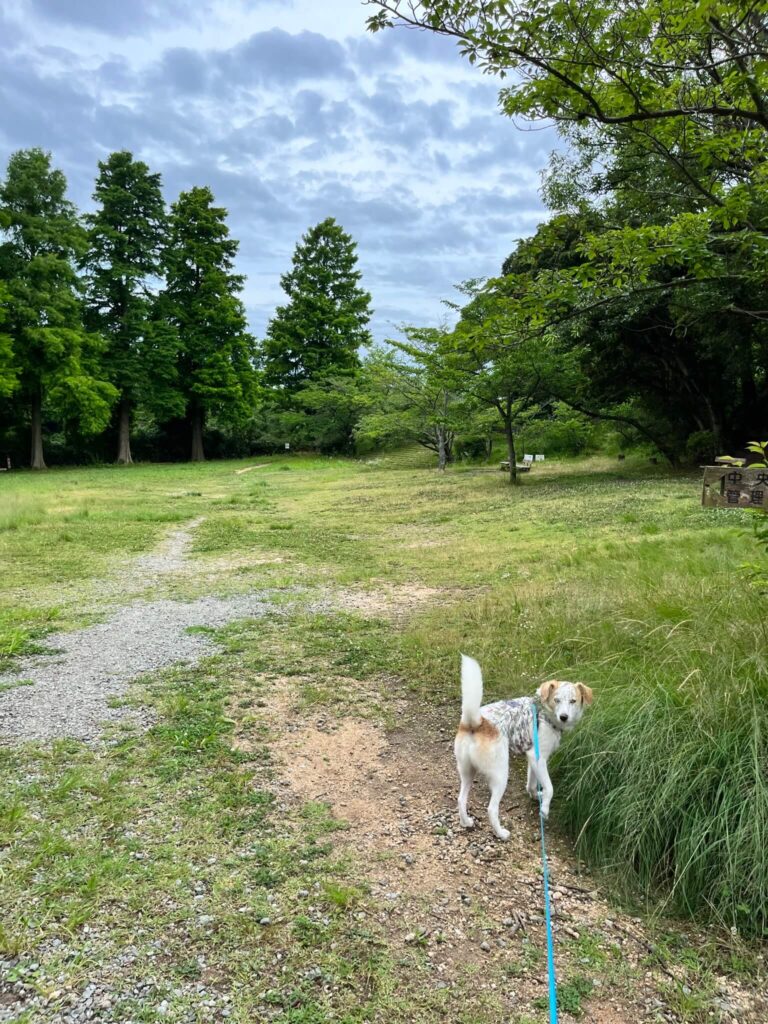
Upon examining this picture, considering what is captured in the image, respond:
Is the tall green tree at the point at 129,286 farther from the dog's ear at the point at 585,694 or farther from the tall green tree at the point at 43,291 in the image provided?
the dog's ear at the point at 585,694

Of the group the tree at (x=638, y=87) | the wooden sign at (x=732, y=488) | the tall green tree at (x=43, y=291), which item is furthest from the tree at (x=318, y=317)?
the tree at (x=638, y=87)

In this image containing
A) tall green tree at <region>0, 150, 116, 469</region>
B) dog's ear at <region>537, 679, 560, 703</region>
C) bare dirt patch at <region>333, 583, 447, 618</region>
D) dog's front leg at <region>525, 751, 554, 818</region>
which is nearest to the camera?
dog's front leg at <region>525, 751, 554, 818</region>

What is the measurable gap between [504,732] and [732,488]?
27.1ft

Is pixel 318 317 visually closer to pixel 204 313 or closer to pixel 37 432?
pixel 204 313

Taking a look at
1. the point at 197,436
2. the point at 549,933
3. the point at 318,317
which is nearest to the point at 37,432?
the point at 197,436

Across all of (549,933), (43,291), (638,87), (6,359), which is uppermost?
(43,291)

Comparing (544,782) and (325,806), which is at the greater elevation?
(544,782)

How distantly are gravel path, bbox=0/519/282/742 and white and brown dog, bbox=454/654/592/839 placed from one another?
1969mm

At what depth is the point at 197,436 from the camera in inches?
1224

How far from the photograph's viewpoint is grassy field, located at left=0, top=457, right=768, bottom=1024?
1785 millimetres

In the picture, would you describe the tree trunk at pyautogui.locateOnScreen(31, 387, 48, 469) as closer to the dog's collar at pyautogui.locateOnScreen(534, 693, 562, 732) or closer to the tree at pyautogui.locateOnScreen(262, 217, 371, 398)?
the tree at pyautogui.locateOnScreen(262, 217, 371, 398)

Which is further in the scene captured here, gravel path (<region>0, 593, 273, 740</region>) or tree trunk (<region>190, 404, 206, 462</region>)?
tree trunk (<region>190, 404, 206, 462</region>)

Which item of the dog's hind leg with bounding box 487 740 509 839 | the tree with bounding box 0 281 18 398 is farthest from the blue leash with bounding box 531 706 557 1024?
the tree with bounding box 0 281 18 398

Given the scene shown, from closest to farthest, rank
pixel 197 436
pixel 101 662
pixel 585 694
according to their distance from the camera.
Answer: pixel 585 694
pixel 101 662
pixel 197 436
